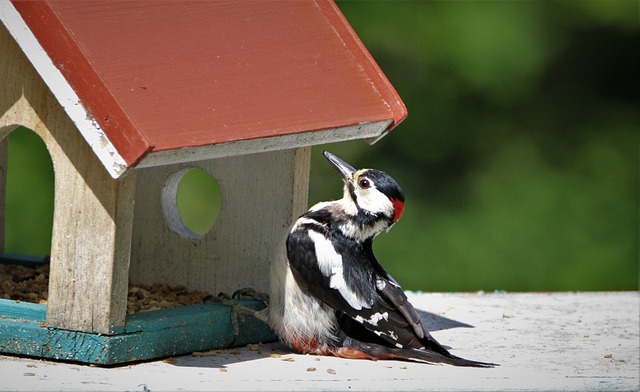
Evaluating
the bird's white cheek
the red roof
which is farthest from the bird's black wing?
the red roof

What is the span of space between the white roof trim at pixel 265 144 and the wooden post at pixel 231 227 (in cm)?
19

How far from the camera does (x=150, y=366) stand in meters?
3.69

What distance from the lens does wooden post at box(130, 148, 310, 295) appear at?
4176mm

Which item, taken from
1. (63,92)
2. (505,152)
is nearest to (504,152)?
(505,152)

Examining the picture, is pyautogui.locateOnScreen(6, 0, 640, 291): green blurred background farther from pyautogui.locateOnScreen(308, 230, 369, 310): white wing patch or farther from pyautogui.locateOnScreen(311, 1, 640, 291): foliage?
pyautogui.locateOnScreen(308, 230, 369, 310): white wing patch

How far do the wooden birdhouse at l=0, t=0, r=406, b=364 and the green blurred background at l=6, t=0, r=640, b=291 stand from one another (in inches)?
132

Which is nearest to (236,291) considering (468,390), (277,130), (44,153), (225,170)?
(225,170)

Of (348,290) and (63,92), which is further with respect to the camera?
(348,290)

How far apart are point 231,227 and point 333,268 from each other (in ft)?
1.77

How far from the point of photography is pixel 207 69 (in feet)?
12.3

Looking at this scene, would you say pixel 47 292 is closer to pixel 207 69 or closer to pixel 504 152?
pixel 207 69

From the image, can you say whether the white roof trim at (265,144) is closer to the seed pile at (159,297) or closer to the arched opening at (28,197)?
the seed pile at (159,297)

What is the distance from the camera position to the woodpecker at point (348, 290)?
388cm

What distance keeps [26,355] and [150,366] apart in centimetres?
33
